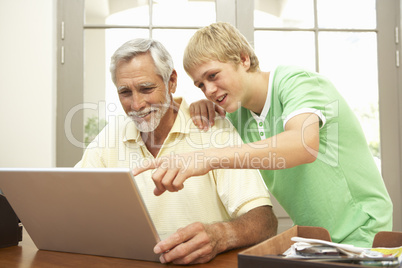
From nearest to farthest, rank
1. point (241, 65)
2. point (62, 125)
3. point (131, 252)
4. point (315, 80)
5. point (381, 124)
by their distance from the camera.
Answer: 1. point (131, 252)
2. point (315, 80)
3. point (241, 65)
4. point (62, 125)
5. point (381, 124)

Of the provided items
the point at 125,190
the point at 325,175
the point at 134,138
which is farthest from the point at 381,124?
the point at 125,190

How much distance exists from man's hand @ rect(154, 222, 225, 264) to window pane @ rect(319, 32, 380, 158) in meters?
1.92

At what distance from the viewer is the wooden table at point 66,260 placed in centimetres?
84

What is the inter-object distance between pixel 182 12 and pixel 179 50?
0.24 meters


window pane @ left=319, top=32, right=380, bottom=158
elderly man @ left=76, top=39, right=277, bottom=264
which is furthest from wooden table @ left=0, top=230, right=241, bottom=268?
window pane @ left=319, top=32, right=380, bottom=158

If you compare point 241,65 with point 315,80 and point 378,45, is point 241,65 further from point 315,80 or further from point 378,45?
point 378,45

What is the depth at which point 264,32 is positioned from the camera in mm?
2475

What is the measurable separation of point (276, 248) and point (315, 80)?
25.7 inches

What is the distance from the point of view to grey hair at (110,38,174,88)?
4.55ft

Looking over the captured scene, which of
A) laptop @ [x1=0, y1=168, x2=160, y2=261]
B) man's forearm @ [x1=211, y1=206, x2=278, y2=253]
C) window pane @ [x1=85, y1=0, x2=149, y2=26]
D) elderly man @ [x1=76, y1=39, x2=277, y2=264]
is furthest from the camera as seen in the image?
window pane @ [x1=85, y1=0, x2=149, y2=26]

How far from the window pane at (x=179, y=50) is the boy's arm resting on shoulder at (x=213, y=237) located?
1.38m

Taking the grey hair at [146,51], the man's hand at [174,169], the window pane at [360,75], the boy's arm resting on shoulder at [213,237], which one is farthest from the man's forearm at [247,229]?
the window pane at [360,75]

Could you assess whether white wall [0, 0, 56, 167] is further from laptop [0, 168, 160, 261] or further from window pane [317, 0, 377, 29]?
window pane [317, 0, 377, 29]

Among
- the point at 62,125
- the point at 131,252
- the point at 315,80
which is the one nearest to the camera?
the point at 131,252
